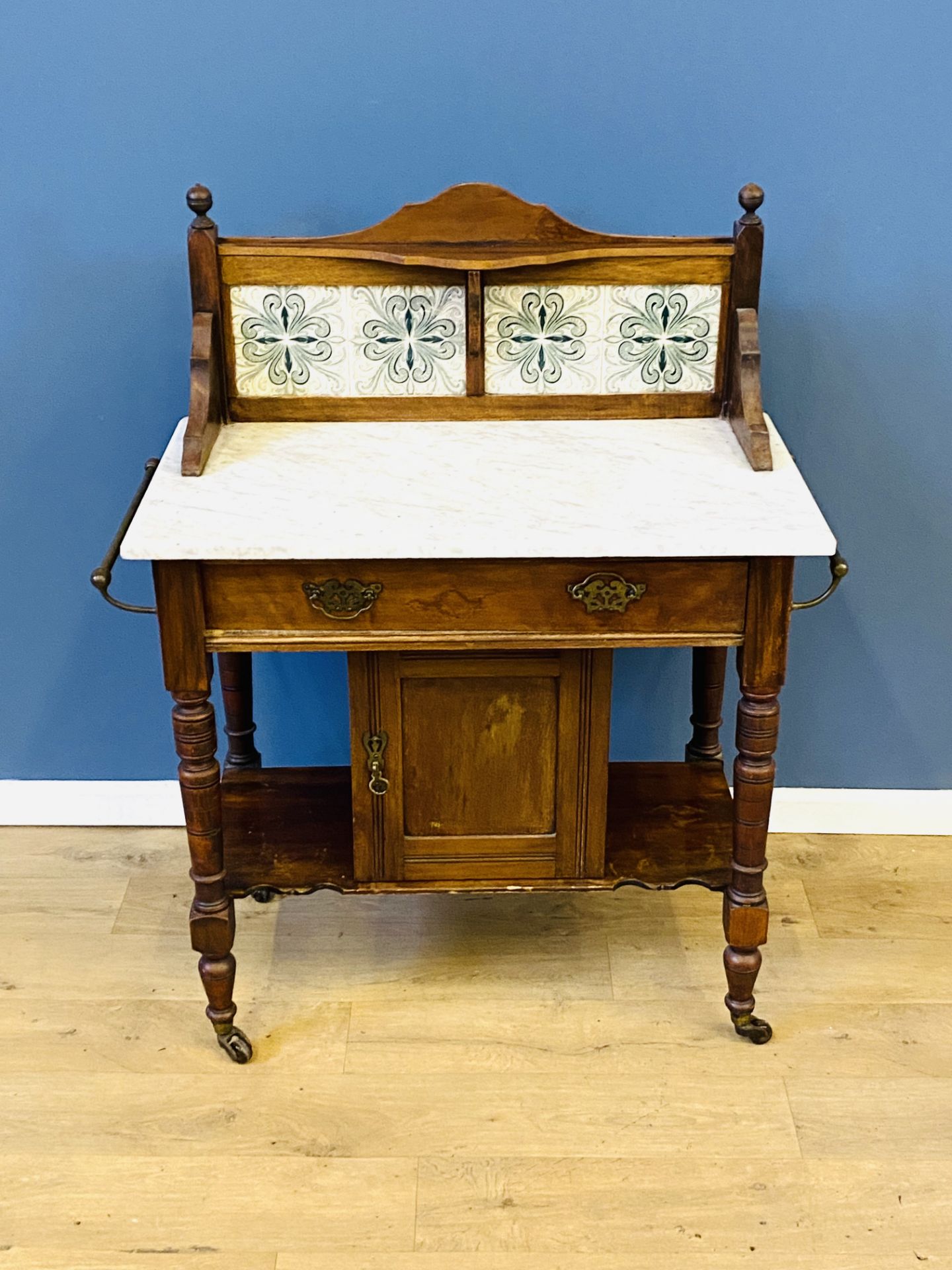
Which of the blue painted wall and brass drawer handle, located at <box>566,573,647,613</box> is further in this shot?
the blue painted wall

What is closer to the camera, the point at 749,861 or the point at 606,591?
the point at 606,591

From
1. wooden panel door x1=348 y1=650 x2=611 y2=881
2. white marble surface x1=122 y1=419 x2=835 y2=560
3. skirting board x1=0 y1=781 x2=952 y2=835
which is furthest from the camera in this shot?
skirting board x1=0 y1=781 x2=952 y2=835

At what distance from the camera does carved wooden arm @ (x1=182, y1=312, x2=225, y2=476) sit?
5.97ft

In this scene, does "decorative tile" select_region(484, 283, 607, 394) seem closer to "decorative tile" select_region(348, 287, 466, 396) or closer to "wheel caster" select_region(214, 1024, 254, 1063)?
"decorative tile" select_region(348, 287, 466, 396)

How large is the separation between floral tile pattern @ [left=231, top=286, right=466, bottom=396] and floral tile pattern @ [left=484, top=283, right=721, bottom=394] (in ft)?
0.21

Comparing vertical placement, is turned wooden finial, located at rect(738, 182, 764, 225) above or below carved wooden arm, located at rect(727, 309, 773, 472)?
above

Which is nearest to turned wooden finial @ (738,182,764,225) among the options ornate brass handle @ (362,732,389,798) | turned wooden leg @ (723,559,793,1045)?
turned wooden leg @ (723,559,793,1045)

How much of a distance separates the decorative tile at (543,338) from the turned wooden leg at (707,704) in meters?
0.51

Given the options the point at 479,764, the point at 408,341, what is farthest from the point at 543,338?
the point at 479,764

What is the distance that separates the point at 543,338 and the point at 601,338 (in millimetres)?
84

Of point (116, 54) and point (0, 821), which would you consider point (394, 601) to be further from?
point (0, 821)

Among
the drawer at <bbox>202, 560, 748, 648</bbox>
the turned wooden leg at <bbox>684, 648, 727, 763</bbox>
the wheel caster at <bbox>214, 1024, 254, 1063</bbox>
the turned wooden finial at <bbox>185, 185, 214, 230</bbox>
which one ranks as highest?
the turned wooden finial at <bbox>185, 185, 214, 230</bbox>

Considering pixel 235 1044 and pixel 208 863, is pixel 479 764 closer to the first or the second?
pixel 208 863

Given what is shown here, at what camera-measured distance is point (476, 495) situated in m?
1.76
